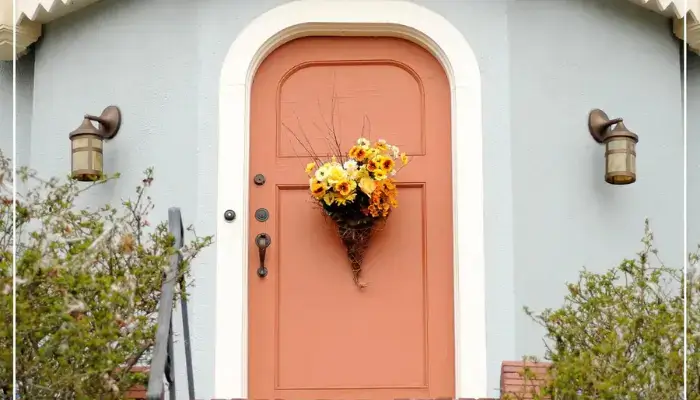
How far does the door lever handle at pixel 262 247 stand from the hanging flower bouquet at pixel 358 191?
35 cm

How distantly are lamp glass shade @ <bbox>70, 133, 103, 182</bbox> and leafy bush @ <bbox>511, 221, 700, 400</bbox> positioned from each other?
2.77 metres

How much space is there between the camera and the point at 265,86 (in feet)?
22.3

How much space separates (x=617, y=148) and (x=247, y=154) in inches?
79.1

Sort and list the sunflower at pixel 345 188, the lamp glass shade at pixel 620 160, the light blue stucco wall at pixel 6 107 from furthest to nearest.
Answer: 1. the light blue stucco wall at pixel 6 107
2. the lamp glass shade at pixel 620 160
3. the sunflower at pixel 345 188

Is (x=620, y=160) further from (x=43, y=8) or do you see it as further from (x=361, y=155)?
(x=43, y=8)

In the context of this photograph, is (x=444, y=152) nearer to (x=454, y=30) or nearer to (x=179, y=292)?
(x=454, y=30)

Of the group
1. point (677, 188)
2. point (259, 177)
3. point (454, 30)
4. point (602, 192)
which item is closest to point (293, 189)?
point (259, 177)

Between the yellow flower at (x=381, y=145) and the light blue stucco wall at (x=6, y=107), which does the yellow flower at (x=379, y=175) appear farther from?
the light blue stucco wall at (x=6, y=107)

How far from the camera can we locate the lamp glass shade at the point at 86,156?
21.5 ft

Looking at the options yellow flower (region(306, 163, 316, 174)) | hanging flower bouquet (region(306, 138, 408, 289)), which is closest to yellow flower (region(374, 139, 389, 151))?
hanging flower bouquet (region(306, 138, 408, 289))

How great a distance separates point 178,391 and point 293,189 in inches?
49.9

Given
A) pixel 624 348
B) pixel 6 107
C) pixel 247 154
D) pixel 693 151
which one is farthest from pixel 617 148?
pixel 6 107

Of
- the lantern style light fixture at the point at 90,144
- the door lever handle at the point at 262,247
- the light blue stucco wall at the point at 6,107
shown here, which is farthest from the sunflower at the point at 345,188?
the light blue stucco wall at the point at 6,107

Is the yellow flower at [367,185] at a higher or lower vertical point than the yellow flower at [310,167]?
lower
